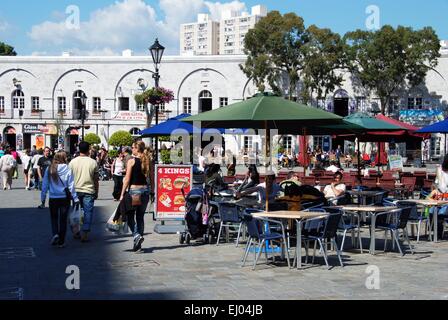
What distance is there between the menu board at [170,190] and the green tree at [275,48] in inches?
1331

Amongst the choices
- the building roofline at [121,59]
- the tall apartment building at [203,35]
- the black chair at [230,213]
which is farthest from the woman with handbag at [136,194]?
the tall apartment building at [203,35]

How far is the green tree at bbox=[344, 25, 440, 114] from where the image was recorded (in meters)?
44.4

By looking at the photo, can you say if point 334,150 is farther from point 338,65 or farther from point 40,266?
point 40,266

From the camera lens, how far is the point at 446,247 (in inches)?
444

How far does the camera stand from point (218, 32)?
170 metres

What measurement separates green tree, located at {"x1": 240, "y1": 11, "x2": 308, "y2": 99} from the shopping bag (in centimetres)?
3535

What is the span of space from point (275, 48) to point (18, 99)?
829 inches

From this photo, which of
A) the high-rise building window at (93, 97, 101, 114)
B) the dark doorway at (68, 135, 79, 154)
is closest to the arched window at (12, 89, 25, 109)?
the dark doorway at (68, 135, 79, 154)

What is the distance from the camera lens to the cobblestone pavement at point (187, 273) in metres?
7.51

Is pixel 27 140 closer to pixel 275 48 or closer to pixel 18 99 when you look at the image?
pixel 18 99

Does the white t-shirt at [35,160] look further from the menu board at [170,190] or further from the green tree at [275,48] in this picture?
the green tree at [275,48]

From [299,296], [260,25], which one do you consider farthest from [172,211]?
[260,25]

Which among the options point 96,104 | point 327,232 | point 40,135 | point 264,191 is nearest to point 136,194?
point 264,191
